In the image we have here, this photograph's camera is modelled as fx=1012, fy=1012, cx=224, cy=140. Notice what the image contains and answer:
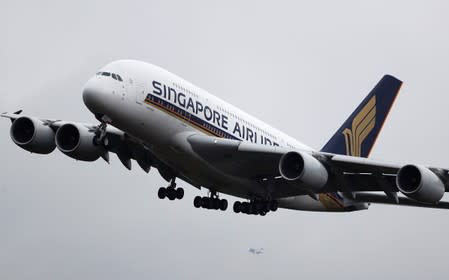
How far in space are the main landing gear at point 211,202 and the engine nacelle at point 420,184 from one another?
9.23 m

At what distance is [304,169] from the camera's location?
39.1m

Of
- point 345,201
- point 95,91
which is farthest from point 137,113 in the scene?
point 345,201

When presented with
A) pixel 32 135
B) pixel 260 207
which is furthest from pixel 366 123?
pixel 32 135

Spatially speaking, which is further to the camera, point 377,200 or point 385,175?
point 377,200

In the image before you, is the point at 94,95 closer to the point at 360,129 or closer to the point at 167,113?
the point at 167,113

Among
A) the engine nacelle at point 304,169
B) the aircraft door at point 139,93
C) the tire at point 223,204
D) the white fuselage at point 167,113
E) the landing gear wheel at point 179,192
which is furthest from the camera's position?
the tire at point 223,204

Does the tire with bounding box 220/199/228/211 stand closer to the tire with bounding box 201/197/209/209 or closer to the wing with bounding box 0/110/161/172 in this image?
the tire with bounding box 201/197/209/209

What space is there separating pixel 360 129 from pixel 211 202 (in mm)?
9182

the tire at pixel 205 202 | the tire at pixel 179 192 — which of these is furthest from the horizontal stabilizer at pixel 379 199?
the tire at pixel 179 192

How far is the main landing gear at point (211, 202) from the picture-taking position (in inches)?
1780

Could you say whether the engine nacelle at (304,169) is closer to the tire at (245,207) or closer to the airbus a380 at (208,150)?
the airbus a380 at (208,150)

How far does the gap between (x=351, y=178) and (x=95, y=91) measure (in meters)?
11.9

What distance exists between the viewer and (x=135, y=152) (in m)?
43.7

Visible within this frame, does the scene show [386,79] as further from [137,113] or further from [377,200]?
[137,113]
